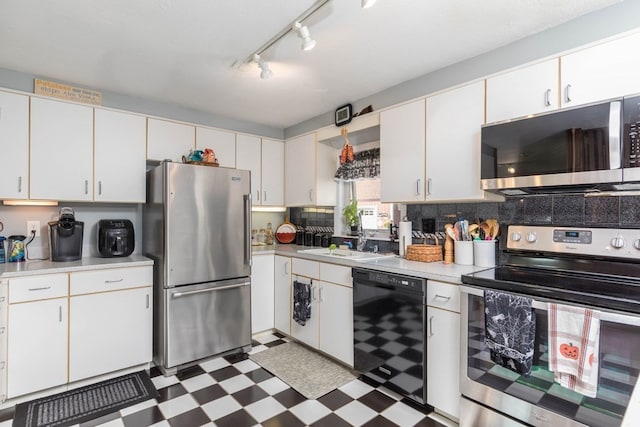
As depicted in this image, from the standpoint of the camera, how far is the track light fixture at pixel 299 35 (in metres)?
1.75

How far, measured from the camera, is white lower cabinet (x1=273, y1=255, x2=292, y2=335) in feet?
10.5

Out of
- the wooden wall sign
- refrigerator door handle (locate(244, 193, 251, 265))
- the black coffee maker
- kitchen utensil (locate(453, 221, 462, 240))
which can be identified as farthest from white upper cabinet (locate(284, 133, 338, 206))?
the black coffee maker

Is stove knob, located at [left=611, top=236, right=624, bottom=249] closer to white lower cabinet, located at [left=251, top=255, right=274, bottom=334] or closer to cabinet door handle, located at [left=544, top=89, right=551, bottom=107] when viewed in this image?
cabinet door handle, located at [left=544, top=89, right=551, bottom=107]

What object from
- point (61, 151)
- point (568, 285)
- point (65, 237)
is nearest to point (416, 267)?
point (568, 285)

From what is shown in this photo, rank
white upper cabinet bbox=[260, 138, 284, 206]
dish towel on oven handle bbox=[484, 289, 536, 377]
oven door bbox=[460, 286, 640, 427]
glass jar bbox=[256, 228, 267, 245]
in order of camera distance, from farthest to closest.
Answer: glass jar bbox=[256, 228, 267, 245] < white upper cabinet bbox=[260, 138, 284, 206] < dish towel on oven handle bbox=[484, 289, 536, 377] < oven door bbox=[460, 286, 640, 427]

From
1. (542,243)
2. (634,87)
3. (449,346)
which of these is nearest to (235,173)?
(449,346)

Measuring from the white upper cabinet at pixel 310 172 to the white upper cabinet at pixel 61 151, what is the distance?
1.89 meters

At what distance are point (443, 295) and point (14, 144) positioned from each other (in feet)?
10.2

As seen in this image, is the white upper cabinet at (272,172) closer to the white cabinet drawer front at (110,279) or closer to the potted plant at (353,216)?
the potted plant at (353,216)

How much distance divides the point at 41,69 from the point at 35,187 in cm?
86

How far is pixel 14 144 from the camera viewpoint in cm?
239

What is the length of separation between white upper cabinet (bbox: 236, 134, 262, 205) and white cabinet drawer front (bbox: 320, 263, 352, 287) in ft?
4.26

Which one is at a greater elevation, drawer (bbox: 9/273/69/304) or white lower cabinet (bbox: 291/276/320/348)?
drawer (bbox: 9/273/69/304)

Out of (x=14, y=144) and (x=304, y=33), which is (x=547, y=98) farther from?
(x=14, y=144)
